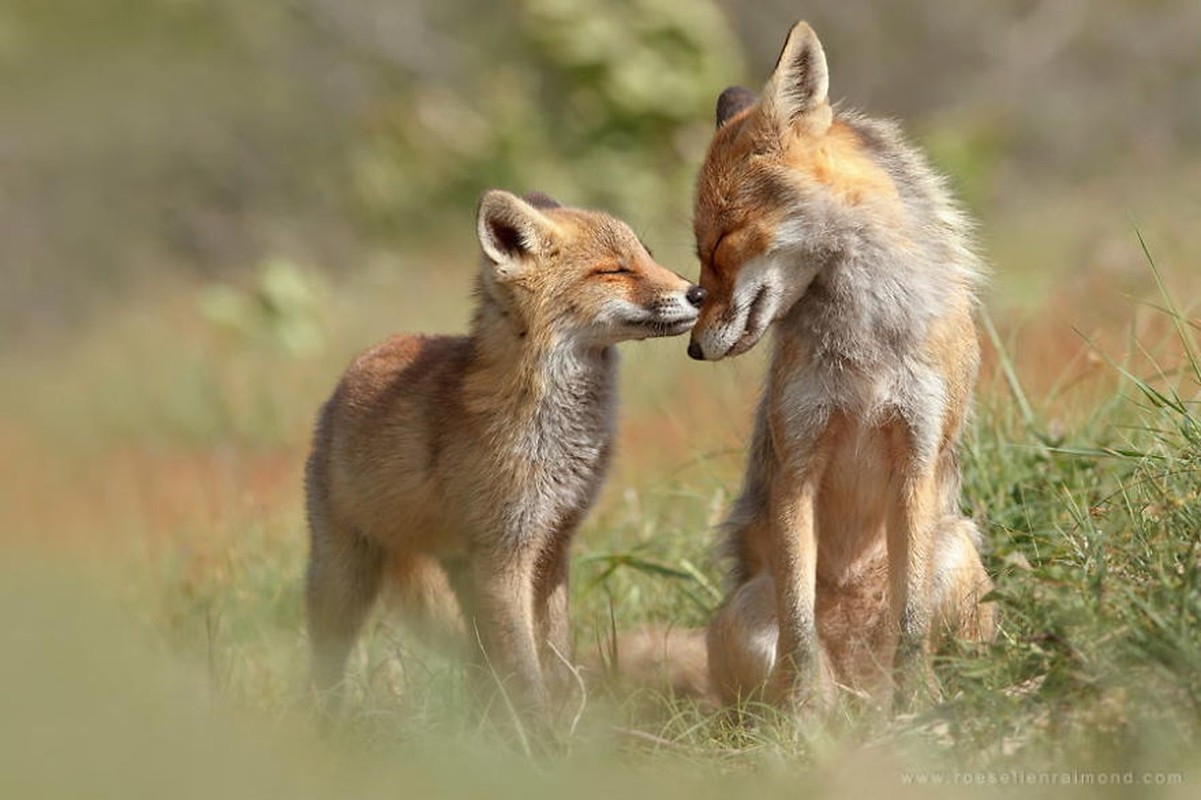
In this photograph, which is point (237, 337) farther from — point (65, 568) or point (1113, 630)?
point (1113, 630)

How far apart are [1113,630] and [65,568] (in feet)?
15.3

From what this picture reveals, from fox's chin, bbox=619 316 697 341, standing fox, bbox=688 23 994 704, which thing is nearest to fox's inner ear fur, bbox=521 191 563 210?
fox's chin, bbox=619 316 697 341

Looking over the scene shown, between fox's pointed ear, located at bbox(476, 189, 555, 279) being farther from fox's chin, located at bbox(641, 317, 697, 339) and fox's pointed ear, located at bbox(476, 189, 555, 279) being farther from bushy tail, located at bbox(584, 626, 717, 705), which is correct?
bushy tail, located at bbox(584, 626, 717, 705)

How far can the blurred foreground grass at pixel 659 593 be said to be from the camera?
450 centimetres

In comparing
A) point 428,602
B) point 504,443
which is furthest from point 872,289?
point 428,602

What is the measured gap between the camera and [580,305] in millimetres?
6285

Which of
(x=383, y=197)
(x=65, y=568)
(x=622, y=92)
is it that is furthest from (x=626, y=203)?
(x=65, y=568)

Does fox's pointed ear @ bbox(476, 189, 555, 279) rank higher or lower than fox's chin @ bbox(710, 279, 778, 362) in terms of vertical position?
higher

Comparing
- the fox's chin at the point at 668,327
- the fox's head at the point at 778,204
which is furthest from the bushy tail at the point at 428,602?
the fox's head at the point at 778,204

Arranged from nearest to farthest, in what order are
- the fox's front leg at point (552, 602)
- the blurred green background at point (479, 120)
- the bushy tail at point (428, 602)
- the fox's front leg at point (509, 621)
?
the fox's front leg at point (509, 621), the fox's front leg at point (552, 602), the bushy tail at point (428, 602), the blurred green background at point (479, 120)

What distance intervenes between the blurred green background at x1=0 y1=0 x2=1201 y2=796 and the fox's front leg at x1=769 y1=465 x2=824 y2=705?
0.31 metres

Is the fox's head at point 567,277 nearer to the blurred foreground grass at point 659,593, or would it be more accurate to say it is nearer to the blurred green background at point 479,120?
the blurred foreground grass at point 659,593

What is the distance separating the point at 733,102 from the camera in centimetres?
645

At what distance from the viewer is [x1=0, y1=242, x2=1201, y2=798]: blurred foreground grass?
4.50 metres
